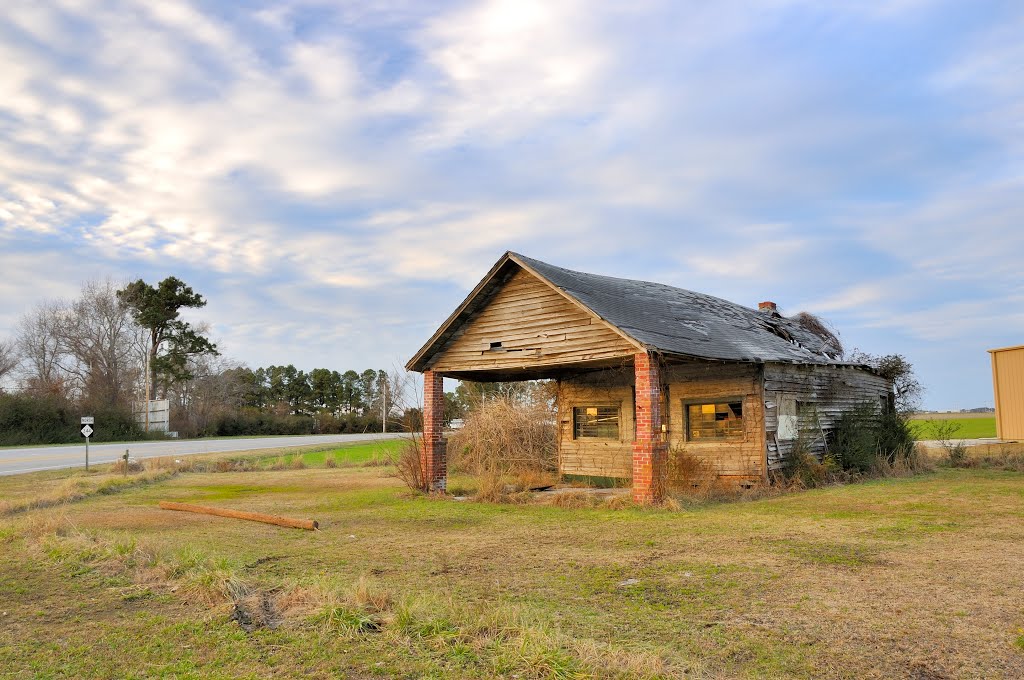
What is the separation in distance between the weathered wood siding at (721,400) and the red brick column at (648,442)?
102 inches

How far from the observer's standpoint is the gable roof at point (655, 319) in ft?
48.5

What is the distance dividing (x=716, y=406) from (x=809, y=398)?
284cm

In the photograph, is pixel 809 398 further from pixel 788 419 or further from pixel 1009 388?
pixel 1009 388

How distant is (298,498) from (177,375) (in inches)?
1673

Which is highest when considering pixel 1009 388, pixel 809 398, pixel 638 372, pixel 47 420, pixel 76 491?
pixel 638 372

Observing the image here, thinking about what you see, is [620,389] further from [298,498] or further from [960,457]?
[960,457]

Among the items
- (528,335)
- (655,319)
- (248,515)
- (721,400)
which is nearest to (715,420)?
(721,400)

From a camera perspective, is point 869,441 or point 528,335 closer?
point 528,335

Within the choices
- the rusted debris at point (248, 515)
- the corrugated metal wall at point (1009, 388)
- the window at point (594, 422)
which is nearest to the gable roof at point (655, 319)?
the window at point (594, 422)

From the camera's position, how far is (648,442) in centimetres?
1348

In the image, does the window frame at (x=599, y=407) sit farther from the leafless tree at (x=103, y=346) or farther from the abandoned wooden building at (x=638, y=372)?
the leafless tree at (x=103, y=346)

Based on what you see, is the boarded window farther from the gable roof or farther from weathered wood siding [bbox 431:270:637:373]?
weathered wood siding [bbox 431:270:637:373]

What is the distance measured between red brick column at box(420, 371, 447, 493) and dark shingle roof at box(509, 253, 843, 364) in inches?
160

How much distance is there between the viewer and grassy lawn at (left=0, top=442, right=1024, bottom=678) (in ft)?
16.9
